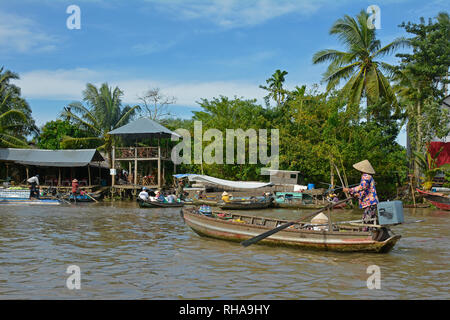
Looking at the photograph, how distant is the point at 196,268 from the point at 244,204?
13924 millimetres

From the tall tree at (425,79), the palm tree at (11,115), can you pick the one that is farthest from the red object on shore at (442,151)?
the palm tree at (11,115)

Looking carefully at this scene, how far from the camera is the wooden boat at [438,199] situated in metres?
21.1

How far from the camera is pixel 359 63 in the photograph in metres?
27.0

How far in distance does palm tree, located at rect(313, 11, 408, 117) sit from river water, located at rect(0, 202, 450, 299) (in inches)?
588

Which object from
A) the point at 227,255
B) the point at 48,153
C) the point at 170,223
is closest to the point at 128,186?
the point at 48,153

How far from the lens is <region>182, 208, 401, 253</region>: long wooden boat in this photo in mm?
9289

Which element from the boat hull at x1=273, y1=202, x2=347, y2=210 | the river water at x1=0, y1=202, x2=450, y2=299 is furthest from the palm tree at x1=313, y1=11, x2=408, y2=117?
the river water at x1=0, y1=202, x2=450, y2=299

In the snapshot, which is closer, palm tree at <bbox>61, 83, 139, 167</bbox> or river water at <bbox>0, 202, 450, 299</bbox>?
river water at <bbox>0, 202, 450, 299</bbox>

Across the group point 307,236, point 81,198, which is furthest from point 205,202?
point 307,236

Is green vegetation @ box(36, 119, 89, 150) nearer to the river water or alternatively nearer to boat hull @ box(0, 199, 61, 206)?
boat hull @ box(0, 199, 61, 206)

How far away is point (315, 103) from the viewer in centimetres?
2833

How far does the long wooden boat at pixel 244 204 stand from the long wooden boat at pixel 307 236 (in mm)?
10222
